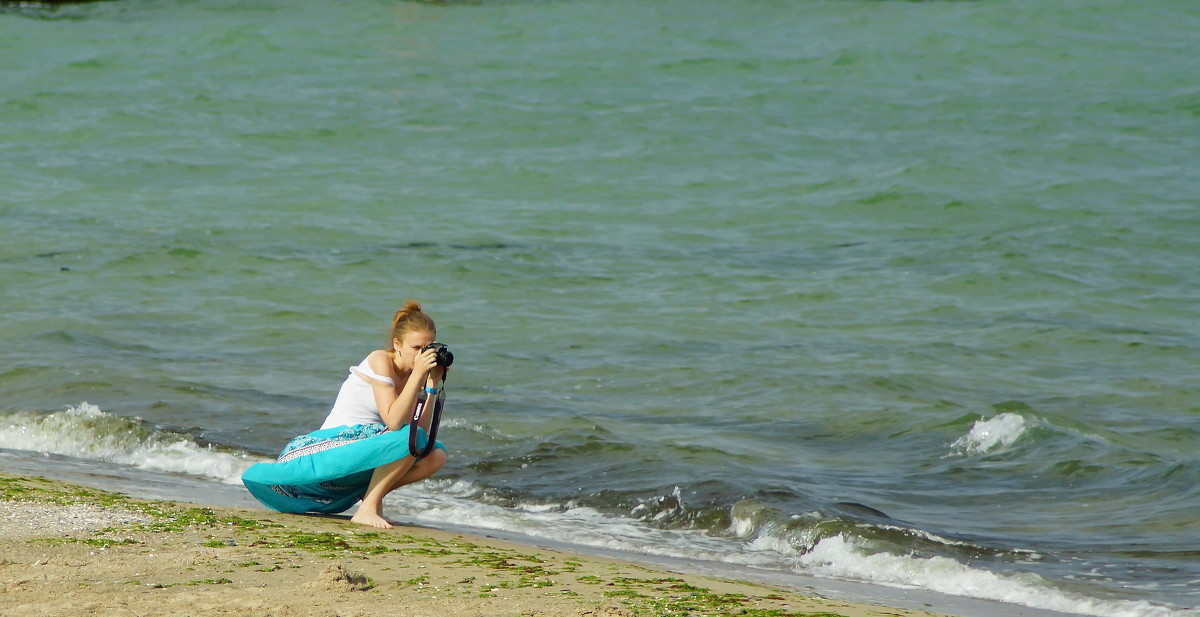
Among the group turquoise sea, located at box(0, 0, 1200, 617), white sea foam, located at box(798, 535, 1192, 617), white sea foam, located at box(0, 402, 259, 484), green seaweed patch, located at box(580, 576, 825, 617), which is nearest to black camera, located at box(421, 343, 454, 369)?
green seaweed patch, located at box(580, 576, 825, 617)

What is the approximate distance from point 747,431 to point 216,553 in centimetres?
457

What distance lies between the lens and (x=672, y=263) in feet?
46.1

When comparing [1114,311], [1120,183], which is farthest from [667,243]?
[1120,183]

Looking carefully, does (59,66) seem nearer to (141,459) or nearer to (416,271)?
(416,271)

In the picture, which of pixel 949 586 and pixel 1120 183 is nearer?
pixel 949 586

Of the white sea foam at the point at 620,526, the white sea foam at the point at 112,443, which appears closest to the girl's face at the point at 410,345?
the white sea foam at the point at 620,526

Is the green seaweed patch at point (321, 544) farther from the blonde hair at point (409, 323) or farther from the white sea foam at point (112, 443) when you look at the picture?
the white sea foam at point (112, 443)

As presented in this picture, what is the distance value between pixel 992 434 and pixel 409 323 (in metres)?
4.33

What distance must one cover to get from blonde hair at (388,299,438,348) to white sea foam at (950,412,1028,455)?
13.1 ft

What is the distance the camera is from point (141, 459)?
24.9ft

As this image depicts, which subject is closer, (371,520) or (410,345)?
(410,345)

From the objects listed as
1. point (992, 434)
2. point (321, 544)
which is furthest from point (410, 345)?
point (992, 434)

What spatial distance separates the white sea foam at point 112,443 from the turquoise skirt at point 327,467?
5.29 feet

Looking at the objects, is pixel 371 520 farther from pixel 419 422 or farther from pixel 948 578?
pixel 948 578
